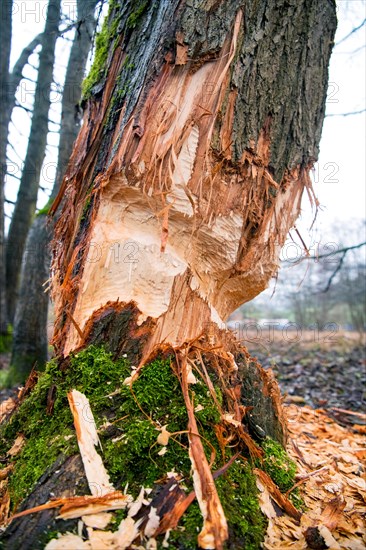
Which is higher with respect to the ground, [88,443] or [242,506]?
[88,443]

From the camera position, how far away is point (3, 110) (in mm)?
7871

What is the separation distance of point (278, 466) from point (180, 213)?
124cm

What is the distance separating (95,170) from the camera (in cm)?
185

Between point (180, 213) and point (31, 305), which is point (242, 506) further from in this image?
point (31, 305)

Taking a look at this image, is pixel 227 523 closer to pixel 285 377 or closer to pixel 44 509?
pixel 44 509

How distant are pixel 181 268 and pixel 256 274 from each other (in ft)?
1.69

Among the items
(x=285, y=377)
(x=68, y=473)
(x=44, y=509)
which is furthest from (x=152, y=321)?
(x=285, y=377)

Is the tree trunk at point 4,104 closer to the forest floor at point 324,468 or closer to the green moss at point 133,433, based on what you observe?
the forest floor at point 324,468

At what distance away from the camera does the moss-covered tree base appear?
1.24 metres

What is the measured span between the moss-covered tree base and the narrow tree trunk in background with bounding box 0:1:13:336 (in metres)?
6.62

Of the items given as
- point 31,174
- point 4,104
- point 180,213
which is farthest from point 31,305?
point 4,104

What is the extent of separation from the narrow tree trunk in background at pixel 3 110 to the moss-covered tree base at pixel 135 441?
261 inches

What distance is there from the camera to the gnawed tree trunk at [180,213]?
156cm

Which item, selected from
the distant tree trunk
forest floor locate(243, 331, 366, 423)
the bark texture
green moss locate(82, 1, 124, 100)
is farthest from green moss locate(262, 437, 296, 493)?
the distant tree trunk
